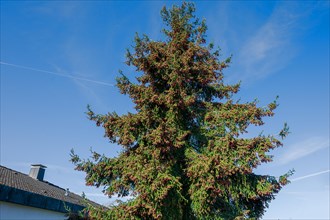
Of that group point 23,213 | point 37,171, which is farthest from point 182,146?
point 37,171

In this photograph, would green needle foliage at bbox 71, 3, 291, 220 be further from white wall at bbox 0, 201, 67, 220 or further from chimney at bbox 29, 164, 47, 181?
chimney at bbox 29, 164, 47, 181

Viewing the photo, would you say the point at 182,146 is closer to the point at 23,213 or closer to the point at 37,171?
the point at 23,213

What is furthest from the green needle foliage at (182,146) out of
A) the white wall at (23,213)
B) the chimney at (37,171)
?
the chimney at (37,171)

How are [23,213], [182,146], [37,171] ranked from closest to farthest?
[182,146]
[23,213]
[37,171]

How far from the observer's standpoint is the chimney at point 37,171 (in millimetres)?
23391

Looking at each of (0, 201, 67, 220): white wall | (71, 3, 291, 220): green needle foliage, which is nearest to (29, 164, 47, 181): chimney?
(0, 201, 67, 220): white wall

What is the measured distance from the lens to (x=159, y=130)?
29.2 feet

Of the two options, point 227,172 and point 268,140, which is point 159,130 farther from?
point 268,140

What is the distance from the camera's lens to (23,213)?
14945mm

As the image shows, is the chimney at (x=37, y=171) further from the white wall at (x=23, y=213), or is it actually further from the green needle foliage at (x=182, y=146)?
the green needle foliage at (x=182, y=146)

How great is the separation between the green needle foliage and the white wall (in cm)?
Result: 681

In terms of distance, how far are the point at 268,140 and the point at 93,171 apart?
6639 mm

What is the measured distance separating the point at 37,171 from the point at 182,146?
1844 cm

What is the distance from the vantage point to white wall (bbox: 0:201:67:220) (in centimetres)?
1371
